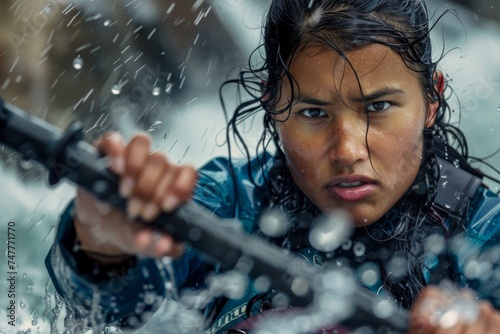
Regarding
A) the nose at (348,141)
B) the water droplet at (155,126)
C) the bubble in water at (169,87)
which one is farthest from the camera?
the bubble in water at (169,87)

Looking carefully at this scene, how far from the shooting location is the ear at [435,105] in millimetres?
1144

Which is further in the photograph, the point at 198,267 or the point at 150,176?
the point at 198,267

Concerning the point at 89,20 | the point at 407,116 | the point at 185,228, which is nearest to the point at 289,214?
the point at 407,116

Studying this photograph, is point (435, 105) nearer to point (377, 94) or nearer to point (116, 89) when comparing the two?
point (377, 94)

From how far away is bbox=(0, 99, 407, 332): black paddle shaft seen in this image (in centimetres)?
66

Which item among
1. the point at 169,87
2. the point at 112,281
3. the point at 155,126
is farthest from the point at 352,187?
the point at 169,87

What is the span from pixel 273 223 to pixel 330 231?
0.12 meters

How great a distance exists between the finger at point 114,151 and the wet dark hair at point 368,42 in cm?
41

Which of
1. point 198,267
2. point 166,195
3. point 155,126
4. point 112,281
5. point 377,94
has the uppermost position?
point 166,195

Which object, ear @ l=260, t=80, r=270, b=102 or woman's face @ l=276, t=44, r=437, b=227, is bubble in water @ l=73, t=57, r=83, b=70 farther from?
woman's face @ l=276, t=44, r=437, b=227

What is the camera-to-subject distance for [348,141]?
0.99 metres

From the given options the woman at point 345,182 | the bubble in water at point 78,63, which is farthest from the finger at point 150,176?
the bubble in water at point 78,63

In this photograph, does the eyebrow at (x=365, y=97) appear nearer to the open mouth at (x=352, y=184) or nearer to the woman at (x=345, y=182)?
the woman at (x=345, y=182)

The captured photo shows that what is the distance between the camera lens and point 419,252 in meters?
1.14
